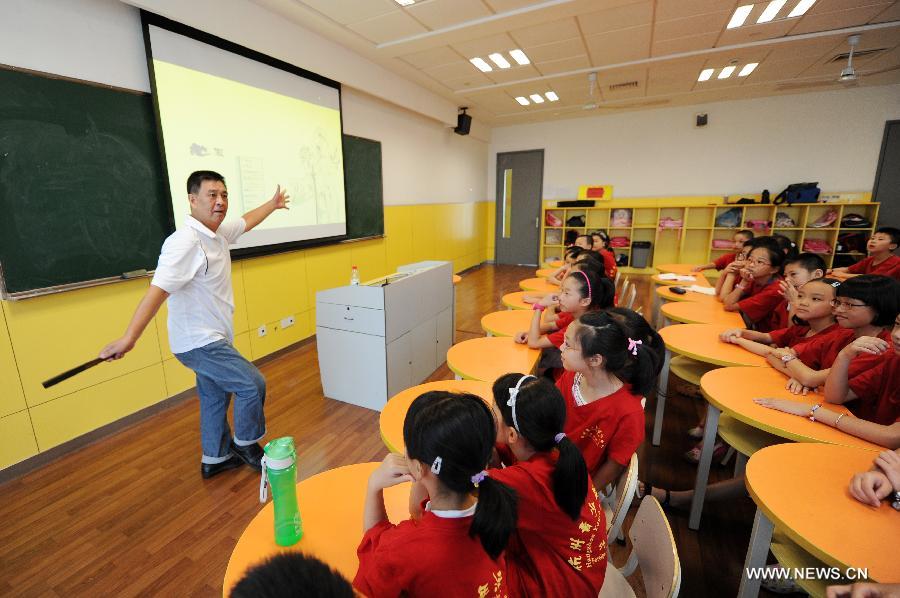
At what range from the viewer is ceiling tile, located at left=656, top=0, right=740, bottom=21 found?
12.1ft

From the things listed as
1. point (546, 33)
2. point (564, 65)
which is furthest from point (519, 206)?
point (546, 33)

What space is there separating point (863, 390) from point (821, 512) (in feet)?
2.78

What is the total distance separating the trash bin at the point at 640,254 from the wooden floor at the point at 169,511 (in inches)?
216

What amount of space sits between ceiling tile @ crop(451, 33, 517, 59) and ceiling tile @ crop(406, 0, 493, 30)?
49cm

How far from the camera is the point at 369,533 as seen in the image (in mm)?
907

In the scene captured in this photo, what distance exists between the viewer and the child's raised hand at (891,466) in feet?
3.63

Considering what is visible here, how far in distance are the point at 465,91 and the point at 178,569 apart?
6551 millimetres

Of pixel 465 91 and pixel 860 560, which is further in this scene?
pixel 465 91

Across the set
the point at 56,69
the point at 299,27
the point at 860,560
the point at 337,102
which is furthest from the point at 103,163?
the point at 860,560

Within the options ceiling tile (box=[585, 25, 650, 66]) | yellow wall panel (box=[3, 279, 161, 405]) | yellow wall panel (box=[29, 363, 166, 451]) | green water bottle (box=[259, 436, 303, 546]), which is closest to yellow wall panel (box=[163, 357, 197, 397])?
yellow wall panel (box=[29, 363, 166, 451])

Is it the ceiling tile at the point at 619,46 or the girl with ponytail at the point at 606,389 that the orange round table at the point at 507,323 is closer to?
the girl with ponytail at the point at 606,389

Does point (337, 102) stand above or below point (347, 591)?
above

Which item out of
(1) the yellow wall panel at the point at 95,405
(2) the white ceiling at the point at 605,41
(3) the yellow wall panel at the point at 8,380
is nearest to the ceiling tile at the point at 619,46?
(2) the white ceiling at the point at 605,41

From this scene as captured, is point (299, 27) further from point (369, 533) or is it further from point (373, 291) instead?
point (369, 533)
